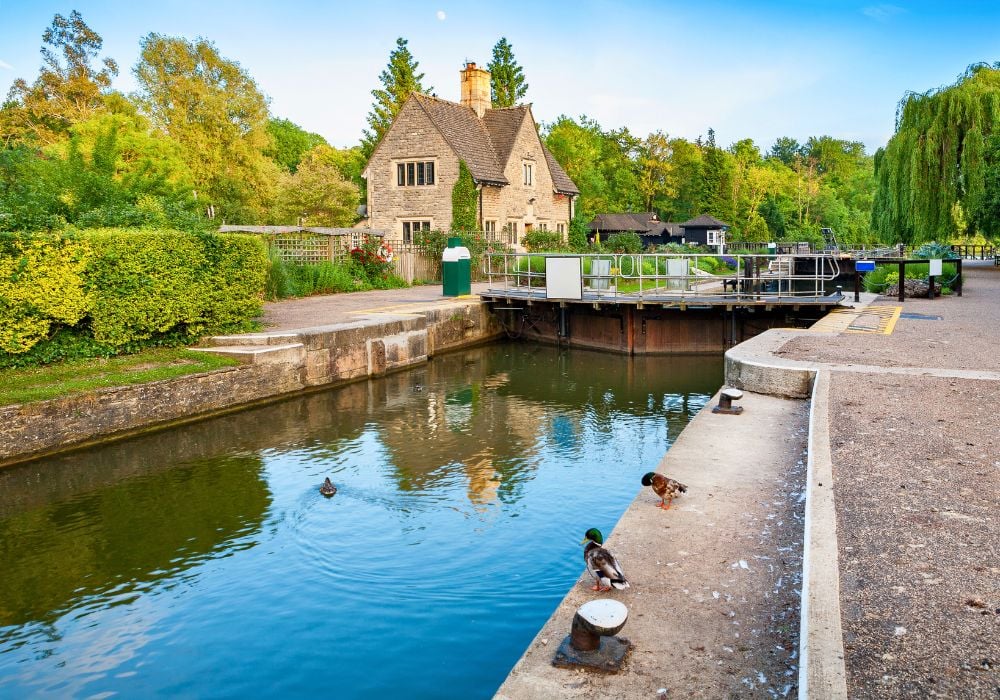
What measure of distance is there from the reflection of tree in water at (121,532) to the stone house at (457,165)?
30.3 metres

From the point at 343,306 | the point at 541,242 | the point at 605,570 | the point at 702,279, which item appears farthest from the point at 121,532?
the point at 541,242

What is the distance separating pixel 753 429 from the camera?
10211 millimetres

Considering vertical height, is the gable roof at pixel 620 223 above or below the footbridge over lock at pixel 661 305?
above

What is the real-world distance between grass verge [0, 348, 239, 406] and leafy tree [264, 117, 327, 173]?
255 feet

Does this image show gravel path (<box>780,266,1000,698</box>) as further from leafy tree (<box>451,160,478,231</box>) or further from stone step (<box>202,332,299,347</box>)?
leafy tree (<box>451,160,478,231</box>)

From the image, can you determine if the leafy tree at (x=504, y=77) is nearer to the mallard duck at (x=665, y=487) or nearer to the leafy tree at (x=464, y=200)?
the leafy tree at (x=464, y=200)

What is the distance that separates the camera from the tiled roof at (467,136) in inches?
1641

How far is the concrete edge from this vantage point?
161 inches

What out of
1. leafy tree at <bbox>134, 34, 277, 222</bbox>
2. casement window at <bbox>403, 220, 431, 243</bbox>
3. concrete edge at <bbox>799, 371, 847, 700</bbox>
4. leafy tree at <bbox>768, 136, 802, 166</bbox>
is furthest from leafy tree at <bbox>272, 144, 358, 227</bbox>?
leafy tree at <bbox>768, 136, 802, 166</bbox>

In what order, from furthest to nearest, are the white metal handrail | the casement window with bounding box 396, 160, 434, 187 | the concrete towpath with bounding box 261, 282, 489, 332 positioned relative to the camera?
the casement window with bounding box 396, 160, 434, 187
the white metal handrail
the concrete towpath with bounding box 261, 282, 489, 332

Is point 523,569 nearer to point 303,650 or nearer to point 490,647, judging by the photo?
point 490,647

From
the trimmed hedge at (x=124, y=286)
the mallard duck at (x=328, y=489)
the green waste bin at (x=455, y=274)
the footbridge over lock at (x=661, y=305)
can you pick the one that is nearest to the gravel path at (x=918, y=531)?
the mallard duck at (x=328, y=489)

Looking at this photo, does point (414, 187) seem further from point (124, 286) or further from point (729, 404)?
point (729, 404)

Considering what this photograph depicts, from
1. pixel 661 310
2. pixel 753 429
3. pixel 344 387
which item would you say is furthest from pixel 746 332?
pixel 753 429
